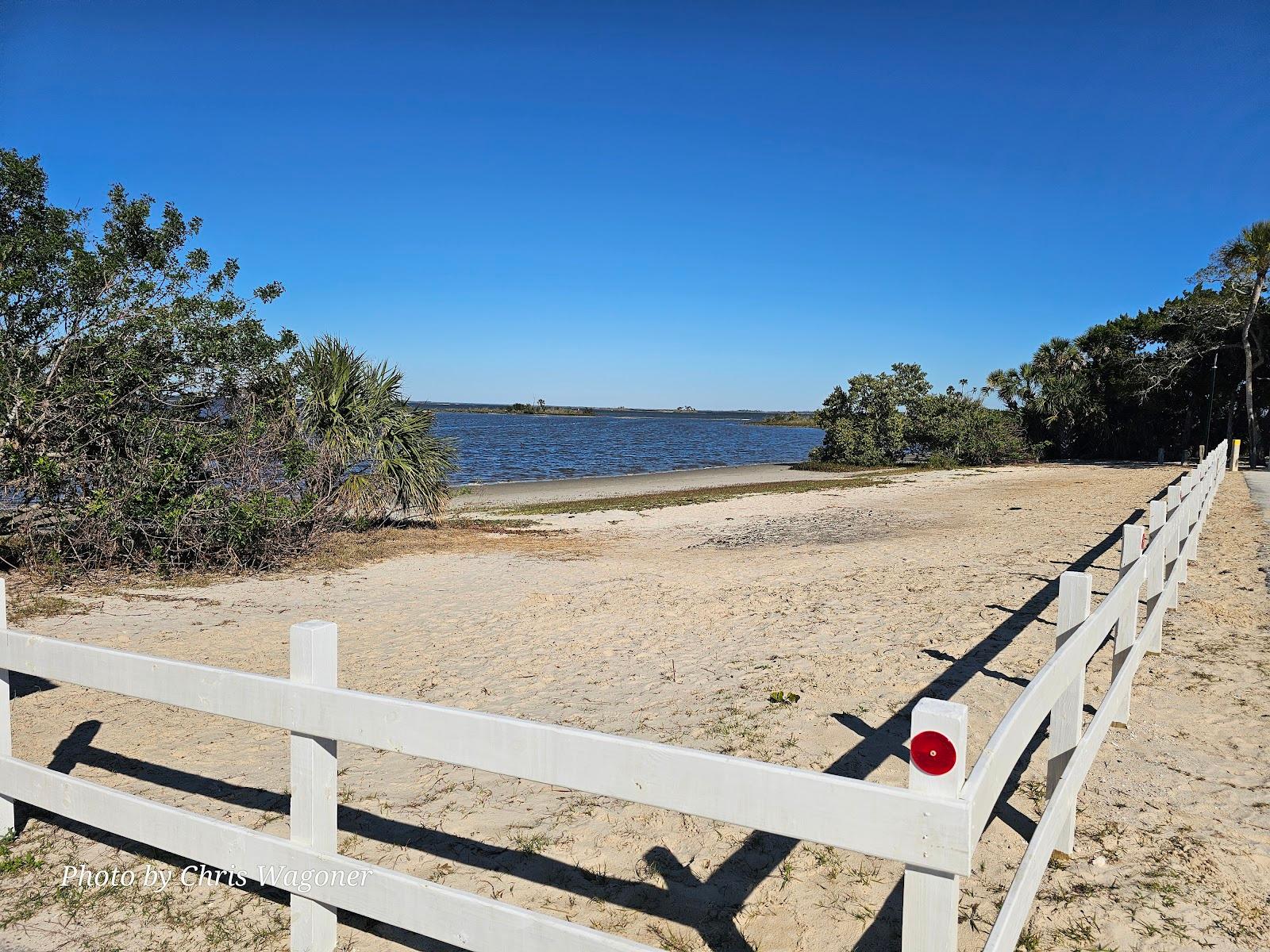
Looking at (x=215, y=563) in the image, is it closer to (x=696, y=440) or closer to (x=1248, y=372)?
(x=1248, y=372)

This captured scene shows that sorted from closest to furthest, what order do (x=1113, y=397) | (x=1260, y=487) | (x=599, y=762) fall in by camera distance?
(x=599, y=762), (x=1260, y=487), (x=1113, y=397)

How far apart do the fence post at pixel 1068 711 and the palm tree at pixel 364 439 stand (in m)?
10.6

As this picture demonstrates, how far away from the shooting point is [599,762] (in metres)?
2.27

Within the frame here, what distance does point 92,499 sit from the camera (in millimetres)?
9469

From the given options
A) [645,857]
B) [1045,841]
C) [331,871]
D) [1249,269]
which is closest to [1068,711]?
[1045,841]

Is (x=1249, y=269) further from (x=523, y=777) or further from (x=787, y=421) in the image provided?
(x=787, y=421)

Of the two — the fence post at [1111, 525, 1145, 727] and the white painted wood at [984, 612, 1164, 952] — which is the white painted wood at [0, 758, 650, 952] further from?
the fence post at [1111, 525, 1145, 727]

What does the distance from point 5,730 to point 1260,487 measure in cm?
2802

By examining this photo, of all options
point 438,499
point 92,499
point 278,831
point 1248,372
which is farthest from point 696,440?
point 278,831

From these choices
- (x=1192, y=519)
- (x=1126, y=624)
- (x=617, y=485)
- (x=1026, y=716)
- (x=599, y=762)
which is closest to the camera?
(x=599, y=762)

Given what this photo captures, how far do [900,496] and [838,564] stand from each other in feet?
42.5

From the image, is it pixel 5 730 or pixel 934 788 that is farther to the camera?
pixel 5 730

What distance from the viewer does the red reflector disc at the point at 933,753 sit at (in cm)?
184

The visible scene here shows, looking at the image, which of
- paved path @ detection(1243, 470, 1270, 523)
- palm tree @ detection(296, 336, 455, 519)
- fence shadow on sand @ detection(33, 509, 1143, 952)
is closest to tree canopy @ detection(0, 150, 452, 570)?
palm tree @ detection(296, 336, 455, 519)
